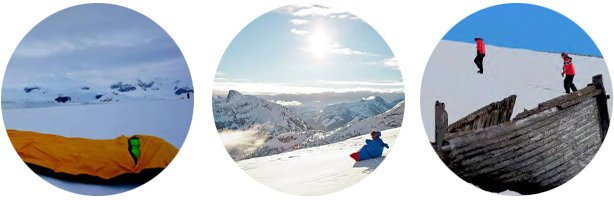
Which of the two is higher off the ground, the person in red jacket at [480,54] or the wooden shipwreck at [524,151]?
the person in red jacket at [480,54]

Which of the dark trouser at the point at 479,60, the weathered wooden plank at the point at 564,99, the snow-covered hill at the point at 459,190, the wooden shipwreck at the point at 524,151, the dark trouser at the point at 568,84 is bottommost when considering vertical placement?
the snow-covered hill at the point at 459,190

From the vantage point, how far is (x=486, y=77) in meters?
4.46

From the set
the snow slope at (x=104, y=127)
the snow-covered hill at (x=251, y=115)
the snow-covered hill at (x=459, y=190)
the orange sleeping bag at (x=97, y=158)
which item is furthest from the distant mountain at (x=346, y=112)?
the orange sleeping bag at (x=97, y=158)

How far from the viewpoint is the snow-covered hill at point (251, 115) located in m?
4.49

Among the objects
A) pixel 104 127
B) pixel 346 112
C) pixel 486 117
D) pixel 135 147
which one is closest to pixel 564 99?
pixel 486 117

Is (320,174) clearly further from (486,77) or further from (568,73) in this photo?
(568,73)

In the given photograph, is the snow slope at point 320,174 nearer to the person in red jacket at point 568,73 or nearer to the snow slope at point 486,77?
the snow slope at point 486,77

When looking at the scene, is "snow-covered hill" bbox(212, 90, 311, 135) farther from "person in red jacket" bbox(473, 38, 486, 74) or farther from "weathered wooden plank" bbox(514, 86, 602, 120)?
"weathered wooden plank" bbox(514, 86, 602, 120)

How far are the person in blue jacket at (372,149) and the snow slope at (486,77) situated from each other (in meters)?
0.43

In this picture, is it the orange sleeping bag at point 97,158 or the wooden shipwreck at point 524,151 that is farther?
the wooden shipwreck at point 524,151

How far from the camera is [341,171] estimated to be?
4410 millimetres

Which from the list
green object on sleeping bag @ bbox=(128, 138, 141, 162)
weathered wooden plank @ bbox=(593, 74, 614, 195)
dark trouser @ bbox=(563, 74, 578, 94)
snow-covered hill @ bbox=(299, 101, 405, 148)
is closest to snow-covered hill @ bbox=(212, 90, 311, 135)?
snow-covered hill @ bbox=(299, 101, 405, 148)

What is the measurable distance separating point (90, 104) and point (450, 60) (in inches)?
149

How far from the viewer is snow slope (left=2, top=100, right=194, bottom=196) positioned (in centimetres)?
381
